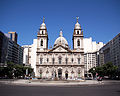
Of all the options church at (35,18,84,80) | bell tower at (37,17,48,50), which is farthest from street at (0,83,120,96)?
bell tower at (37,17,48,50)

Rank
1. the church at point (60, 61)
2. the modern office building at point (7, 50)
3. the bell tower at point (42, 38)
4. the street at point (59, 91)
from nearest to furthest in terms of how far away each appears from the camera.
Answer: the street at point (59, 91)
the church at point (60, 61)
the bell tower at point (42, 38)
the modern office building at point (7, 50)

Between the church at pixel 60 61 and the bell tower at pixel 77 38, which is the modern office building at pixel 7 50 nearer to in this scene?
the church at pixel 60 61

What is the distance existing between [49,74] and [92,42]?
119 metres

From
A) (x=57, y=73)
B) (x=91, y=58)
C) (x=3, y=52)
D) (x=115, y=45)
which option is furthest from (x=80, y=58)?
(x=91, y=58)

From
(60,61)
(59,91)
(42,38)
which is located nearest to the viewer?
(59,91)

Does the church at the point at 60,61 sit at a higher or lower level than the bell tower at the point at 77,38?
lower

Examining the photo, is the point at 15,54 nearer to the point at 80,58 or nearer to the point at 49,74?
the point at 49,74

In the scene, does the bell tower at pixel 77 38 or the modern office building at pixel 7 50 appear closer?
the bell tower at pixel 77 38

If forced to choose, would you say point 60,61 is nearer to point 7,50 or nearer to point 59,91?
point 7,50

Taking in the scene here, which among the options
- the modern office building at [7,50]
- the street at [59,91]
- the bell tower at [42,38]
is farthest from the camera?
the modern office building at [7,50]

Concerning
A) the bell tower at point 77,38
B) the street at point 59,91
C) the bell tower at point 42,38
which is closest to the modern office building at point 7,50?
the bell tower at point 42,38

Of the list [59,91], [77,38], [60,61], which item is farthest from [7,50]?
[59,91]

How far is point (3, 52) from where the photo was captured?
87062 millimetres

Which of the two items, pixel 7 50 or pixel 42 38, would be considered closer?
pixel 42 38
